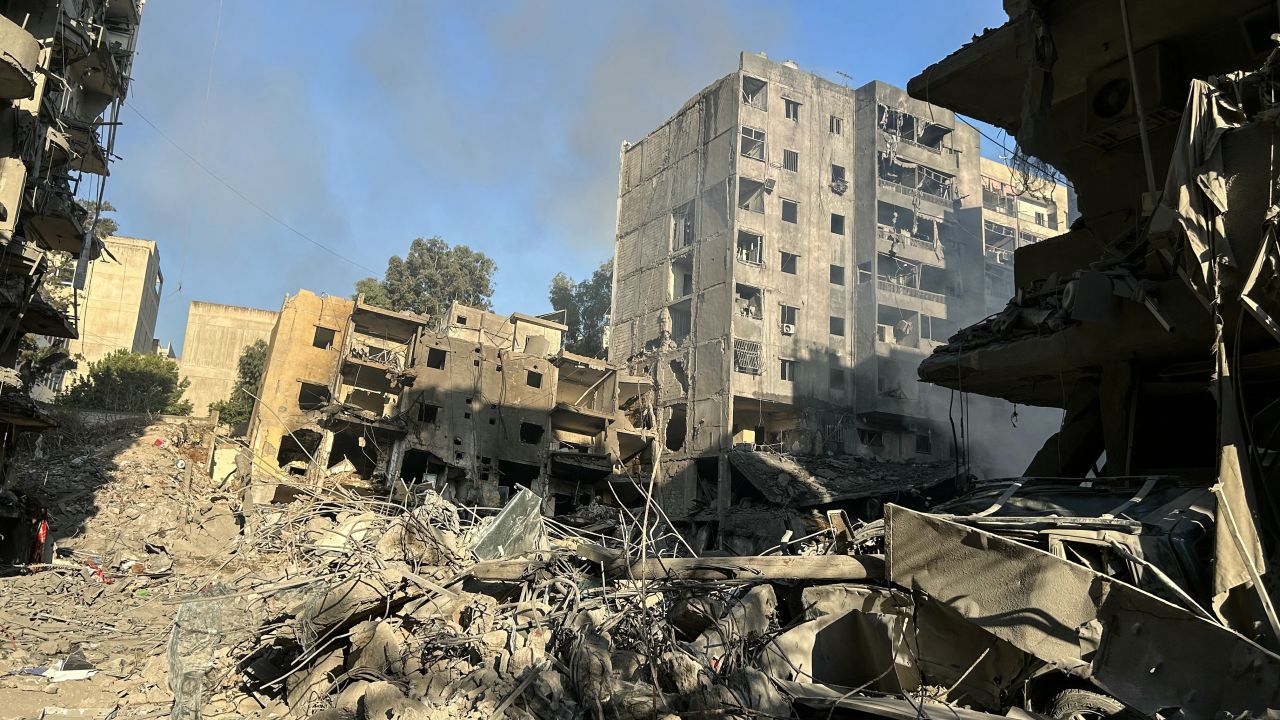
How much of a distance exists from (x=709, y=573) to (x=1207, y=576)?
4204 mm

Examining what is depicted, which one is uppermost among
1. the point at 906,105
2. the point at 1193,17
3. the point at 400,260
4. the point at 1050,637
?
the point at 906,105

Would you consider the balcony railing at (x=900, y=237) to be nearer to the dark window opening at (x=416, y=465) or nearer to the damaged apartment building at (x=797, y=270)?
the damaged apartment building at (x=797, y=270)

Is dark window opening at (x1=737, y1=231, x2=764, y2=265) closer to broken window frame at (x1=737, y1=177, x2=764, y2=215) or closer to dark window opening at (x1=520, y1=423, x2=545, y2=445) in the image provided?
broken window frame at (x1=737, y1=177, x2=764, y2=215)

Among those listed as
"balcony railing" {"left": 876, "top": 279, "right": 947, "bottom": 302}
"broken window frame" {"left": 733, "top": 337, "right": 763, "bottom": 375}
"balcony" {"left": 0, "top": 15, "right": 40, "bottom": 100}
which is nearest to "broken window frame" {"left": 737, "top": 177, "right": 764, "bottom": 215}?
"broken window frame" {"left": 733, "top": 337, "right": 763, "bottom": 375}

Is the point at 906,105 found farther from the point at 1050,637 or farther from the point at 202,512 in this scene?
the point at 1050,637

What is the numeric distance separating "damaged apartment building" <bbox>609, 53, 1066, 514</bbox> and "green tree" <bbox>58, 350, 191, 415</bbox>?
24.2 m

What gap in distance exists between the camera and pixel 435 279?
54844 mm

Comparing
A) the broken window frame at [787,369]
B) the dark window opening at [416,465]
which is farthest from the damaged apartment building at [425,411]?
the broken window frame at [787,369]

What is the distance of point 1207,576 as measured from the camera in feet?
23.4

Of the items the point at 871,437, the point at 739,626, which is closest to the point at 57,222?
the point at 739,626

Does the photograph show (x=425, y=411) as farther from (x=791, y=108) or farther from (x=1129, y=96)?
(x=1129, y=96)

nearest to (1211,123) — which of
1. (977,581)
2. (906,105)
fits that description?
(977,581)

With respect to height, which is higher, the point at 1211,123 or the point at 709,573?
the point at 1211,123

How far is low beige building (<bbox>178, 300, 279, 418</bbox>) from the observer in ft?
169
